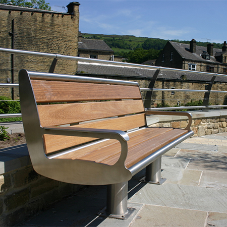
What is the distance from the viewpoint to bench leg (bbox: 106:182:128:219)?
2205mm

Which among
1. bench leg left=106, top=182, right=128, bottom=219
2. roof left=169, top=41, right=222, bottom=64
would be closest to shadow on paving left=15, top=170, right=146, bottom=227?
bench leg left=106, top=182, right=128, bottom=219

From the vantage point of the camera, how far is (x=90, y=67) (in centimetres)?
3656

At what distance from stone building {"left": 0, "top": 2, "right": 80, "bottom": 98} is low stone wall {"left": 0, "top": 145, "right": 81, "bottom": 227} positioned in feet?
80.9

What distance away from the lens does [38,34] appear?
2795 centimetres

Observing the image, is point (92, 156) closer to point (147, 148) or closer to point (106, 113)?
point (147, 148)

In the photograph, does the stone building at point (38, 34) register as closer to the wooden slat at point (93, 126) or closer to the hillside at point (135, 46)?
the wooden slat at point (93, 126)

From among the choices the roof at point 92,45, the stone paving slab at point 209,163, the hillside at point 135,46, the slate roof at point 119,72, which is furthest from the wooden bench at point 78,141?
the hillside at point 135,46

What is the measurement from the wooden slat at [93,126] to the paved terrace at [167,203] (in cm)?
64

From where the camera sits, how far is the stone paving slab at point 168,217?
2145 mm

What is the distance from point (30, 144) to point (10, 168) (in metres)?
0.26

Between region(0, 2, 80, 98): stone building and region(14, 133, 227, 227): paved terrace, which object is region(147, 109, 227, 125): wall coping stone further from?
region(0, 2, 80, 98): stone building

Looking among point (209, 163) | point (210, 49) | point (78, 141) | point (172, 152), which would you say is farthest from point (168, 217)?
point (210, 49)

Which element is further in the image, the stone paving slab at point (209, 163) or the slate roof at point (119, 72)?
the slate roof at point (119, 72)

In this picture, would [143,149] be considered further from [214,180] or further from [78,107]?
[214,180]
